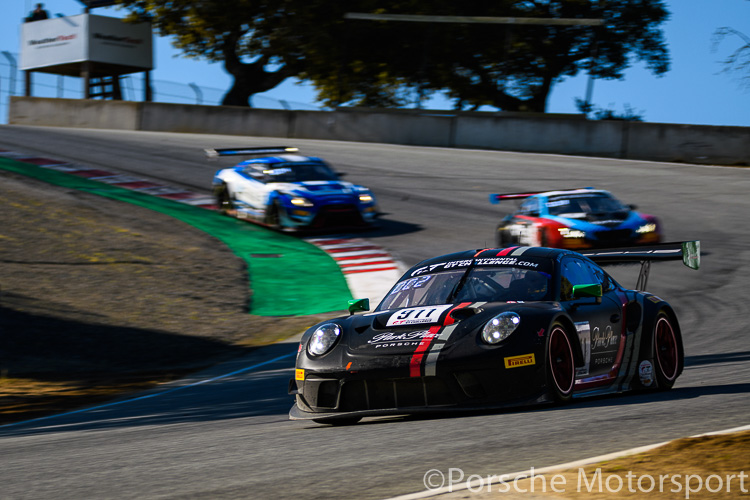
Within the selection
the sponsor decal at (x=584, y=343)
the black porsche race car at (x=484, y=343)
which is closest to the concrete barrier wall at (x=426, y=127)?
the black porsche race car at (x=484, y=343)

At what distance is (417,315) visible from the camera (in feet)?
21.7

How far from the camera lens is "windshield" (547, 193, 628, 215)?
58.9 feet

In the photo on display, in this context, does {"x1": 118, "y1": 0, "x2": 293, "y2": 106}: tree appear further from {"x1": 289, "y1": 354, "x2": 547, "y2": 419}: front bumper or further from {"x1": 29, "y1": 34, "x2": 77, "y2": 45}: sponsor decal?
{"x1": 289, "y1": 354, "x2": 547, "y2": 419}: front bumper

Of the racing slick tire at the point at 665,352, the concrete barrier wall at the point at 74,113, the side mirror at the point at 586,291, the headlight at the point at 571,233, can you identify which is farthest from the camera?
the concrete barrier wall at the point at 74,113

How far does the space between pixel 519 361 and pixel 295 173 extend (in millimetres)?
A: 15912

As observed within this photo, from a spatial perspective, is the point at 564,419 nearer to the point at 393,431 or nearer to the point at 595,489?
the point at 393,431

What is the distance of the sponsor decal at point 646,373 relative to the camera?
7.65m

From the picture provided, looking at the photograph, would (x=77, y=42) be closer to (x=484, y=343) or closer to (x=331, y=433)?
(x=331, y=433)

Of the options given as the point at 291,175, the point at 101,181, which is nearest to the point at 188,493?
the point at 291,175

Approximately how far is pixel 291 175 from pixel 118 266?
580 centimetres

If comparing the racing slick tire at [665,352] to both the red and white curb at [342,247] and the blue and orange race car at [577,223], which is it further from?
the blue and orange race car at [577,223]

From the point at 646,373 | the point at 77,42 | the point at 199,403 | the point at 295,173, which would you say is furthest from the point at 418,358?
the point at 77,42

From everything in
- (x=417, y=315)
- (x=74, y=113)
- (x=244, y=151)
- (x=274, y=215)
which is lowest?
(x=274, y=215)

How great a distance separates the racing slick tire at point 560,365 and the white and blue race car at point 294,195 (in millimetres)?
14424
